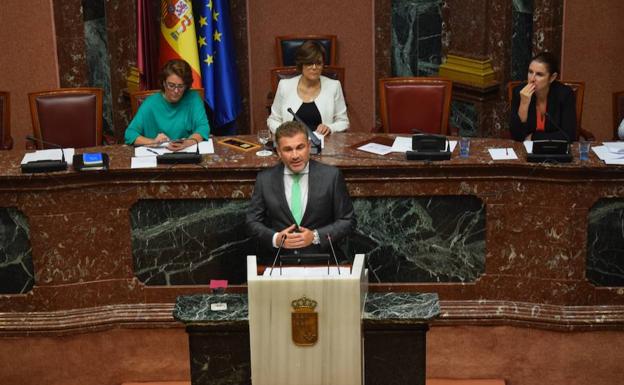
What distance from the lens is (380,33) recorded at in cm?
748

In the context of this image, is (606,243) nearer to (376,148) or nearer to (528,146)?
(528,146)

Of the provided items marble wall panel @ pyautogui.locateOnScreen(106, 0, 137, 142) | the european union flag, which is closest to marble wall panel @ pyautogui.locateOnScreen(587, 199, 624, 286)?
the european union flag

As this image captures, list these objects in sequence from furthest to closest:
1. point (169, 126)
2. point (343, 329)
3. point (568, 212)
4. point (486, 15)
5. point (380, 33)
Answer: point (380, 33) < point (486, 15) < point (169, 126) < point (568, 212) < point (343, 329)

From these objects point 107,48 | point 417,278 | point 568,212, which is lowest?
point 417,278

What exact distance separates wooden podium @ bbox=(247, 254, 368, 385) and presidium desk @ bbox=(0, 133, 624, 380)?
1813mm

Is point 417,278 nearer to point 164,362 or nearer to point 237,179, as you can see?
point 237,179

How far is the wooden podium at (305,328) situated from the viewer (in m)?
3.08

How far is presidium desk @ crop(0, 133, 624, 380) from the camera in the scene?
484 centimetres

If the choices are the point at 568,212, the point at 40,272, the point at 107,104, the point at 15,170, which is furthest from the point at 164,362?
the point at 107,104

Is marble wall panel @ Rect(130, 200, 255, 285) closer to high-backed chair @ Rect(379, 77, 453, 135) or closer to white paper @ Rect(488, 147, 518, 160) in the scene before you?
white paper @ Rect(488, 147, 518, 160)

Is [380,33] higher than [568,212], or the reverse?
[380,33]

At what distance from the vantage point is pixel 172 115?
5.67 m

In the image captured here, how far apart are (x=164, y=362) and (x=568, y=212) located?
6.82ft

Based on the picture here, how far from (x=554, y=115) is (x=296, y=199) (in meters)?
1.67
